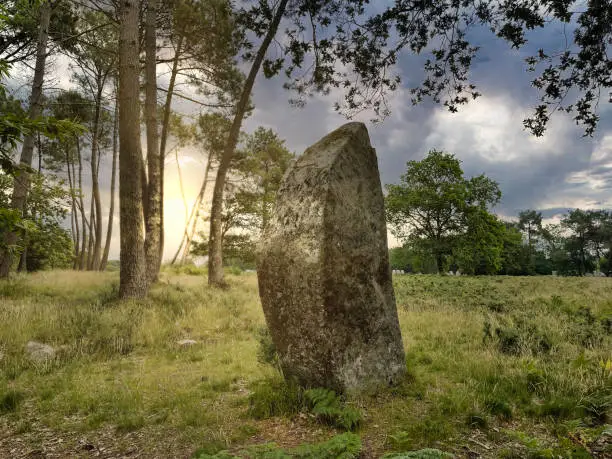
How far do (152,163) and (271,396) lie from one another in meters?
9.93

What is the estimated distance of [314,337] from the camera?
4086mm

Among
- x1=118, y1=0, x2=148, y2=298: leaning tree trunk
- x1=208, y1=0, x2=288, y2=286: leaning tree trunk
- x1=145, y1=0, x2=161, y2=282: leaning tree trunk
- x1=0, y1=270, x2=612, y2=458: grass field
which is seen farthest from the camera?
x1=208, y1=0, x2=288, y2=286: leaning tree trunk

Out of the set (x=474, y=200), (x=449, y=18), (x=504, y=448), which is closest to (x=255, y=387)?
(x=504, y=448)

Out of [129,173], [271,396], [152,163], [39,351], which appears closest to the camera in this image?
[271,396]

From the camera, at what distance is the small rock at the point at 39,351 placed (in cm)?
580

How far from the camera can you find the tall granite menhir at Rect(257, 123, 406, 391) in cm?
406

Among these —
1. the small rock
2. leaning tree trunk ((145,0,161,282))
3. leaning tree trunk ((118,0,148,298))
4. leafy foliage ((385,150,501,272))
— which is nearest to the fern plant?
the small rock

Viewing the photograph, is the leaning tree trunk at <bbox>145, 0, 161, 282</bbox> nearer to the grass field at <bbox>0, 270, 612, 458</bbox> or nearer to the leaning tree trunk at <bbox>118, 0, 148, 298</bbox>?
the leaning tree trunk at <bbox>118, 0, 148, 298</bbox>

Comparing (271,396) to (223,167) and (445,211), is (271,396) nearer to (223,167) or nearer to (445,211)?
(223,167)

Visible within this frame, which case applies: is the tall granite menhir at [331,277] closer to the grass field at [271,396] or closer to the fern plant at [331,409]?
the fern plant at [331,409]

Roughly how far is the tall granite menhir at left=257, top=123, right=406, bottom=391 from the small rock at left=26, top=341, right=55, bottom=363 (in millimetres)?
3908

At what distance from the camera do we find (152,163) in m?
12.0

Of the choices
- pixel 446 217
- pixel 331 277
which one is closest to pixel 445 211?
pixel 446 217

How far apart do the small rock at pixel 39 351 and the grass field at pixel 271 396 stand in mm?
103
